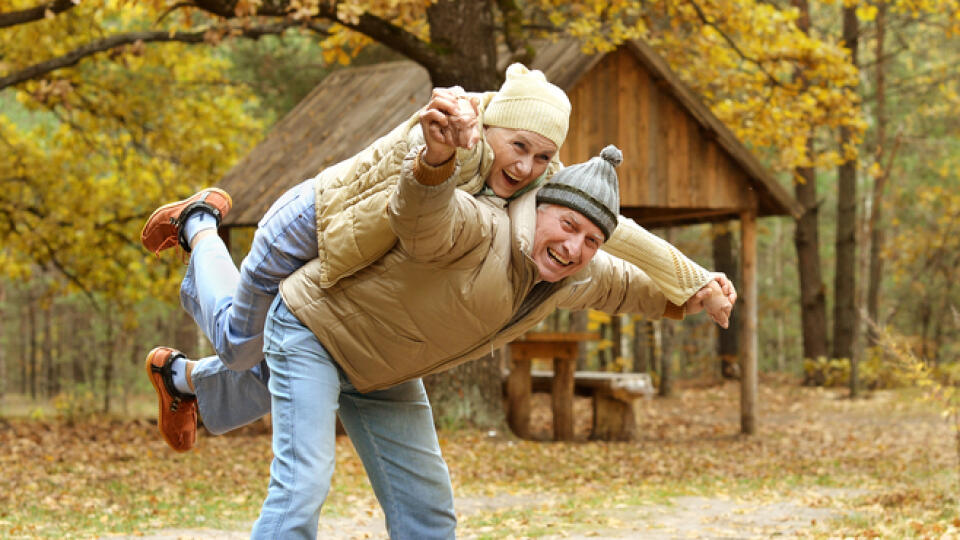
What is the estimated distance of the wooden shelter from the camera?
14148 mm

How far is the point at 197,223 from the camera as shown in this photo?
195 inches

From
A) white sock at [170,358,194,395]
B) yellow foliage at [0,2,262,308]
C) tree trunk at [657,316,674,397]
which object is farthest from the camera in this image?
tree trunk at [657,316,674,397]

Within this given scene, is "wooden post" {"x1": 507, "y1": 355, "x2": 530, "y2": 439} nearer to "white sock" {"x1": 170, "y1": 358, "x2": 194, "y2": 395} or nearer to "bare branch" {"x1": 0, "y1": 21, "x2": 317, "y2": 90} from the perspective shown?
"bare branch" {"x1": 0, "y1": 21, "x2": 317, "y2": 90}

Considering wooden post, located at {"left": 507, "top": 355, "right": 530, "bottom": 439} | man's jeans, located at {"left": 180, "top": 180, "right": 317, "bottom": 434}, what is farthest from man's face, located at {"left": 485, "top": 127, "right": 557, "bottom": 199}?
wooden post, located at {"left": 507, "top": 355, "right": 530, "bottom": 439}

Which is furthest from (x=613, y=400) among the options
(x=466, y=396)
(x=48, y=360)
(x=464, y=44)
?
(x=48, y=360)

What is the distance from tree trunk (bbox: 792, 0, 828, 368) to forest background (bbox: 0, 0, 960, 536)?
0.04m

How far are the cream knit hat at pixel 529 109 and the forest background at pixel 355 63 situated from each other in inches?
187

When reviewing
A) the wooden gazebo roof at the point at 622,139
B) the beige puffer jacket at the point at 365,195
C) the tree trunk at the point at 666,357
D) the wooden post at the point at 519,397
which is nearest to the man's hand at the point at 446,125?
the beige puffer jacket at the point at 365,195

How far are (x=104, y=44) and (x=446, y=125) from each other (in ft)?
36.4

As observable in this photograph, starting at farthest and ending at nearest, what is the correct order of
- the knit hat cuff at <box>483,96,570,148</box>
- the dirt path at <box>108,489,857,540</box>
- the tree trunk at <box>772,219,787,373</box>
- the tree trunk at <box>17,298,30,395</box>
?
1. the tree trunk at <box>772,219,787,373</box>
2. the tree trunk at <box>17,298,30,395</box>
3. the dirt path at <box>108,489,857,540</box>
4. the knit hat cuff at <box>483,96,570,148</box>

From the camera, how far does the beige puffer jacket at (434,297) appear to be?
3596mm

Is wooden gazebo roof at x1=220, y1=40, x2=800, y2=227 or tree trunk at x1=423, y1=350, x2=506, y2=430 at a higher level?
wooden gazebo roof at x1=220, y1=40, x2=800, y2=227

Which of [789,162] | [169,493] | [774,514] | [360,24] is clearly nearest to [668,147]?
[789,162]

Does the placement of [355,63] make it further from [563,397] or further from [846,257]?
[846,257]
